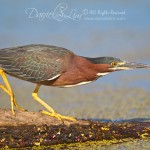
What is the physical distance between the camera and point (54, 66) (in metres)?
13.2

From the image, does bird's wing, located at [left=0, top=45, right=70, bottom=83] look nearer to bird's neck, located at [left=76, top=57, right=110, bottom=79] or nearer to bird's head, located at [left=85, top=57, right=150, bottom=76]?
bird's neck, located at [left=76, top=57, right=110, bottom=79]

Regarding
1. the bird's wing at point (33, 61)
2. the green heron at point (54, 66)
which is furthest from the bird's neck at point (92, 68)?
the bird's wing at point (33, 61)

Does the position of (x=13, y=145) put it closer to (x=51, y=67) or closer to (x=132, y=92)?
(x=51, y=67)

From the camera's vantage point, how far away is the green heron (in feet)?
43.3

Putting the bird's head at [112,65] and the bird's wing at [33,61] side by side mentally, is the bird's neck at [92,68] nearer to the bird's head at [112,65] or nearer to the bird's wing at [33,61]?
the bird's head at [112,65]

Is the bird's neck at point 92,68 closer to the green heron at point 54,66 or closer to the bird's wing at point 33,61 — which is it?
the green heron at point 54,66

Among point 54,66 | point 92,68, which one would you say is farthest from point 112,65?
point 54,66

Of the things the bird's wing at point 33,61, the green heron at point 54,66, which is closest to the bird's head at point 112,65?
the green heron at point 54,66

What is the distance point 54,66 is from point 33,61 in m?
0.49

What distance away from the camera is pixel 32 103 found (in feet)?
60.0

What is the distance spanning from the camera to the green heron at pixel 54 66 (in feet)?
43.3

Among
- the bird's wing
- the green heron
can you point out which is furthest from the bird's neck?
the bird's wing

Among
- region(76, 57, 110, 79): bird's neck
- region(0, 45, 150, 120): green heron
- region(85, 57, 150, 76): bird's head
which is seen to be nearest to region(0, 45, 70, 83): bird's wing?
region(0, 45, 150, 120): green heron

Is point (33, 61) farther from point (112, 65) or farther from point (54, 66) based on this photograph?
point (112, 65)
